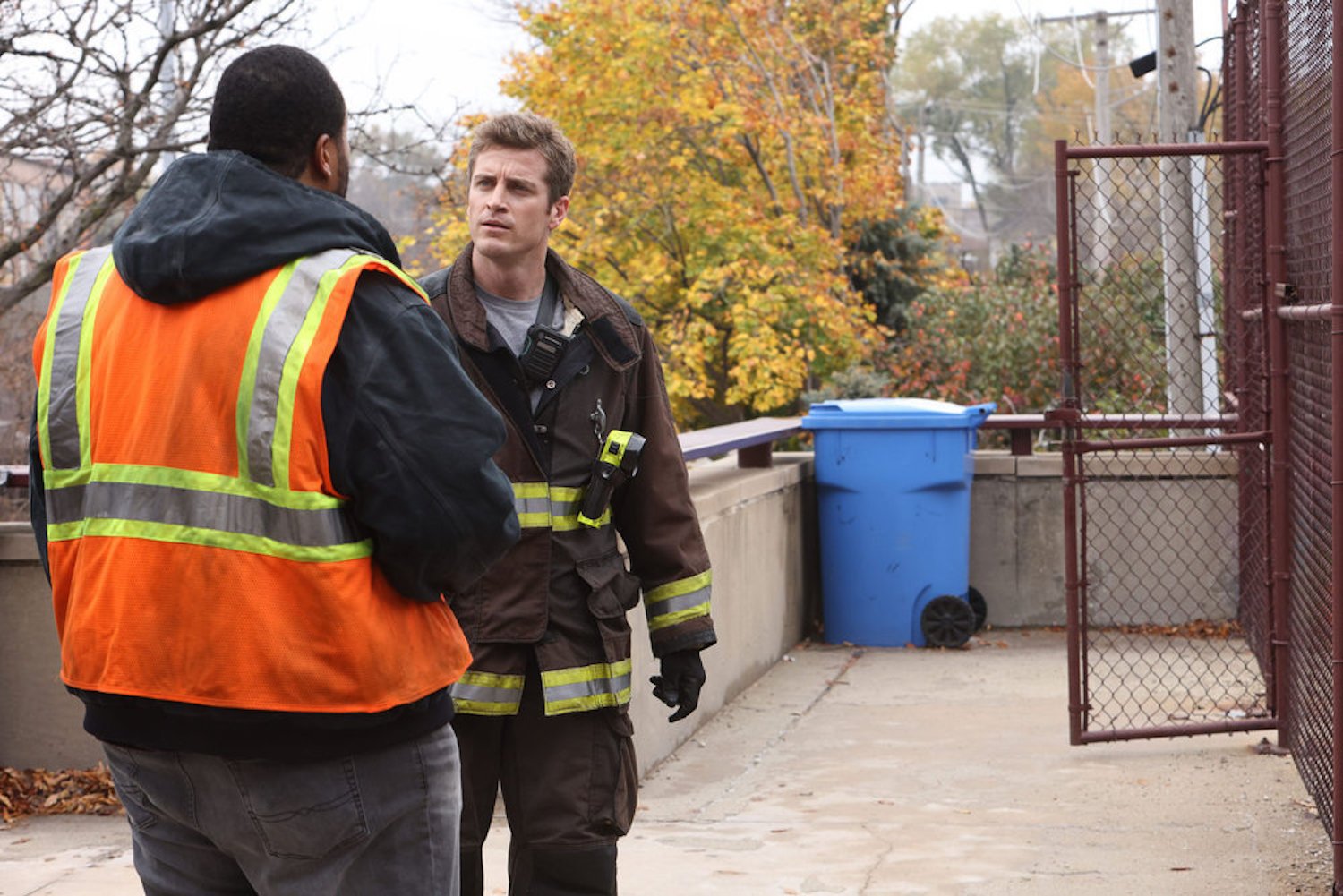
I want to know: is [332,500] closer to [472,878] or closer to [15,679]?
[472,878]

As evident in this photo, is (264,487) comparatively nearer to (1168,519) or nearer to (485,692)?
(485,692)

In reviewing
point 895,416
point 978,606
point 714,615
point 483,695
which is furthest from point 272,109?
point 978,606

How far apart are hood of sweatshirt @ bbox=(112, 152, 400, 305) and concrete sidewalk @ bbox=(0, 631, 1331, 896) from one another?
2.93 metres

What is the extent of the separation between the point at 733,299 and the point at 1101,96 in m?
15.4

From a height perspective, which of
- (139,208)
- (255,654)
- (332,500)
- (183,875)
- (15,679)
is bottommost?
(15,679)

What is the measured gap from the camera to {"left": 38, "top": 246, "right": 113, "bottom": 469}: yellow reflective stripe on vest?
235cm

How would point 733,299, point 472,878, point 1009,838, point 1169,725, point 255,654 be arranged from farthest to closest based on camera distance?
1. point 733,299
2. point 1169,725
3. point 1009,838
4. point 472,878
5. point 255,654

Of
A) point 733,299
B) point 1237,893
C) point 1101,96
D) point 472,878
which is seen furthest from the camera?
point 1101,96

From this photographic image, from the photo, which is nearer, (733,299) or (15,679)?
(15,679)

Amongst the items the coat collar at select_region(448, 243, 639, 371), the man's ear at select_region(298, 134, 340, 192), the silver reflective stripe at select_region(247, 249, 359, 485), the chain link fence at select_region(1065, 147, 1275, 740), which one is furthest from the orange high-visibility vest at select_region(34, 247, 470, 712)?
the chain link fence at select_region(1065, 147, 1275, 740)

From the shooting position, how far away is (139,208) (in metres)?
2.34

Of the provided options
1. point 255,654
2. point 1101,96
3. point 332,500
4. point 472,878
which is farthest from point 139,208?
point 1101,96

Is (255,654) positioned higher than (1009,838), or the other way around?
(255,654)

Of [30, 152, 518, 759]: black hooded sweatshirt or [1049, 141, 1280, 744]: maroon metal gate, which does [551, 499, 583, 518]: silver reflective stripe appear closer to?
[30, 152, 518, 759]: black hooded sweatshirt
